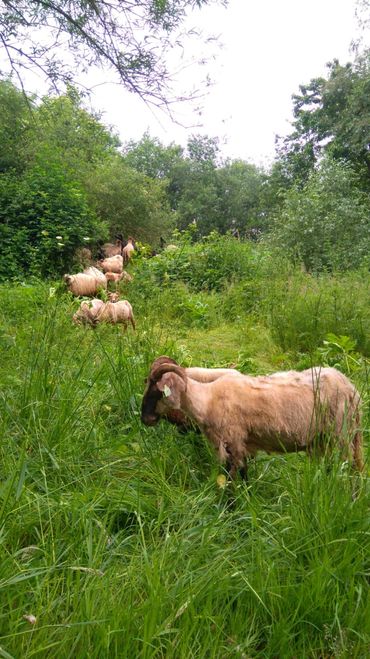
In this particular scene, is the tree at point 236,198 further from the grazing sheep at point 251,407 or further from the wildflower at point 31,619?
the wildflower at point 31,619

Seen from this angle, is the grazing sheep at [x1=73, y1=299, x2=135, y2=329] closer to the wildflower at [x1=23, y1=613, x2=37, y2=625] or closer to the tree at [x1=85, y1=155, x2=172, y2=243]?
the wildflower at [x1=23, y1=613, x2=37, y2=625]

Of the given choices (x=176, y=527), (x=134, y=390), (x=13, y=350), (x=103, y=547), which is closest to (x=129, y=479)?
(x=176, y=527)

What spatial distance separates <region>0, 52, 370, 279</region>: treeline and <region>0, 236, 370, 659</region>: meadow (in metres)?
3.77

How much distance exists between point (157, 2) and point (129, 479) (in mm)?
5000

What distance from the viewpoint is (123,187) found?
18.1 metres

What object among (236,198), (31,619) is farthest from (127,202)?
(236,198)

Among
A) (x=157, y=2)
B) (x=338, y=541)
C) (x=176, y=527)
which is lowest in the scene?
(x=176, y=527)

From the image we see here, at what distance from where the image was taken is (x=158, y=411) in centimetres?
327

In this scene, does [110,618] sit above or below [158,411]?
below

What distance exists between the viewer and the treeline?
41.1ft

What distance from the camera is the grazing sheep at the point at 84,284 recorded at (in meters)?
10.0

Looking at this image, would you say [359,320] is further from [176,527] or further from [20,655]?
[20,655]

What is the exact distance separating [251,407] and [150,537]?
1.04m

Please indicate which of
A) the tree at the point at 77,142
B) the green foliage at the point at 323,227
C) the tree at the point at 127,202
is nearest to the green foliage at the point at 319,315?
the green foliage at the point at 323,227
